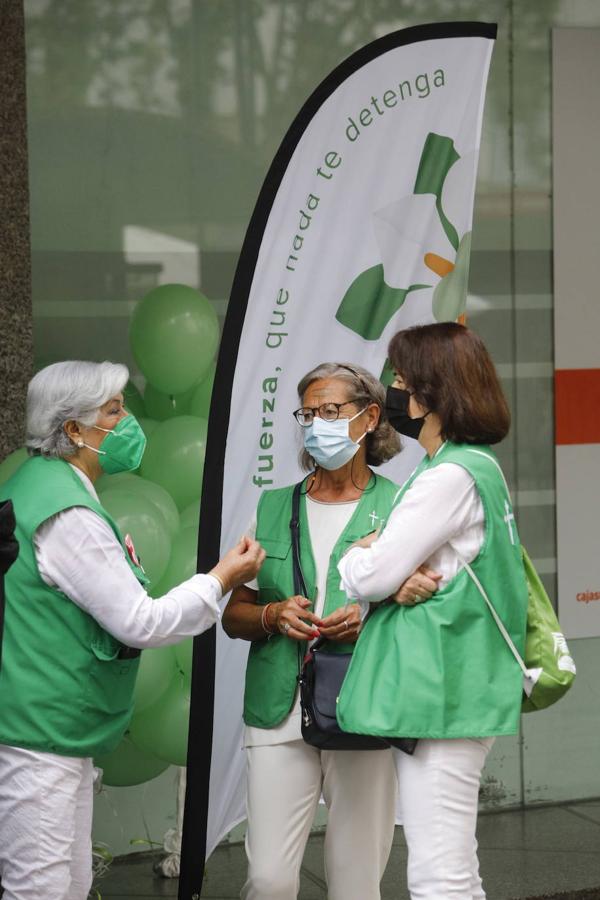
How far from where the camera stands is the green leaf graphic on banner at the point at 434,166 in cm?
429

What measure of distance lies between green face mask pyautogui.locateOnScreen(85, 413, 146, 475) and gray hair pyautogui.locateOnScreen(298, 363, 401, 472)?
498mm

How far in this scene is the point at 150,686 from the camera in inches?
159

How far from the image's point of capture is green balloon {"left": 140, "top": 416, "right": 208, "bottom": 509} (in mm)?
4336

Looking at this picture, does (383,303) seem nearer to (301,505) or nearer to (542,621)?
(301,505)

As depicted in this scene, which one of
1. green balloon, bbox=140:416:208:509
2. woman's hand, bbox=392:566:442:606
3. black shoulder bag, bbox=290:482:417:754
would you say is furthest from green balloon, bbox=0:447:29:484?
woman's hand, bbox=392:566:442:606

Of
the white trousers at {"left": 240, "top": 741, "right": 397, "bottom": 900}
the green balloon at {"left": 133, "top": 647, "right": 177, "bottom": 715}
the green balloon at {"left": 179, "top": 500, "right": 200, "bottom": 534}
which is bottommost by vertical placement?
the white trousers at {"left": 240, "top": 741, "right": 397, "bottom": 900}

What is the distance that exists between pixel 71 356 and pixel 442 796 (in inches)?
110

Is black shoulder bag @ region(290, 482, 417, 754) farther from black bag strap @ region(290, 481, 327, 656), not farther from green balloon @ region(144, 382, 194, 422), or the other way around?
green balloon @ region(144, 382, 194, 422)

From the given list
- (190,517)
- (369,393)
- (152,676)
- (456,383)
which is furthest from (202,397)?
(456,383)

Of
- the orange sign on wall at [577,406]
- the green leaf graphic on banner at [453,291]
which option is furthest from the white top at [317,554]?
the orange sign on wall at [577,406]

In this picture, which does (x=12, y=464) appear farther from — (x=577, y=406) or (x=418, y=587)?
(x=577, y=406)

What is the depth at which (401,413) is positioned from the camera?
10.6ft

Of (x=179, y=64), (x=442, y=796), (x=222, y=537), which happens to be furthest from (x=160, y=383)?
(x=442, y=796)

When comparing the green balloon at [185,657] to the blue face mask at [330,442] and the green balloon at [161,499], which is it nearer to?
the green balloon at [161,499]
